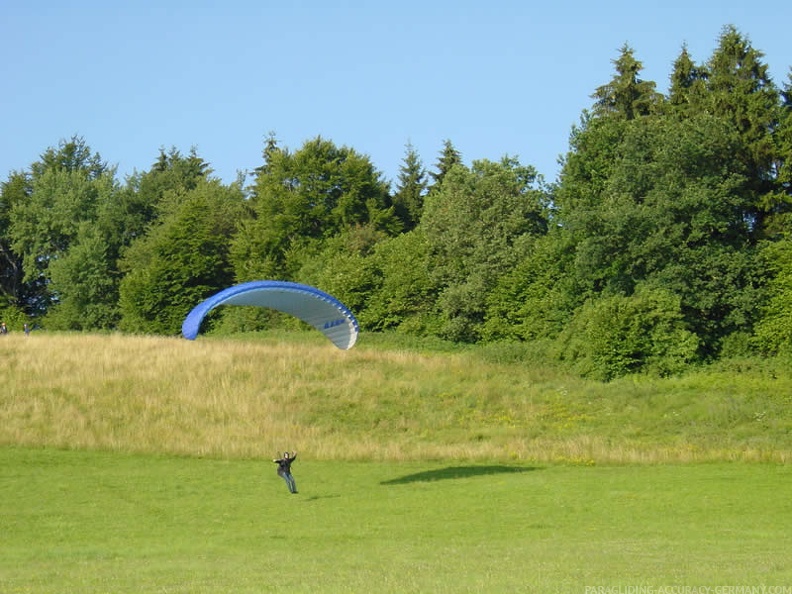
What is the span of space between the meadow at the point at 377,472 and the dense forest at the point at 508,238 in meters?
3.53

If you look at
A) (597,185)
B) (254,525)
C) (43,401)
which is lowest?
(254,525)

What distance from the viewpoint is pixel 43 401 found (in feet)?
111

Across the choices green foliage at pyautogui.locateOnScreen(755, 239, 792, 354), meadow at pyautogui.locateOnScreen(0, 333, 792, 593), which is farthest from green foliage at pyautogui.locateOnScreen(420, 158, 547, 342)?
green foliage at pyautogui.locateOnScreen(755, 239, 792, 354)

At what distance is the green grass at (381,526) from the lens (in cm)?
1188

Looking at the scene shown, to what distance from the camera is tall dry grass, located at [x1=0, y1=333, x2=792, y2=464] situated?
2950 cm

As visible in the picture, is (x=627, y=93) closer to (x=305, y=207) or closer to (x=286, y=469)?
(x=305, y=207)

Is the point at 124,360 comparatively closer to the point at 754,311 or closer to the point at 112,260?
the point at 754,311

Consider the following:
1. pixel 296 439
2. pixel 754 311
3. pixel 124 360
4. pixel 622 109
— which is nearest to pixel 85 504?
pixel 296 439

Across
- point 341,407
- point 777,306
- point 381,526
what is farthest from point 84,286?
point 381,526

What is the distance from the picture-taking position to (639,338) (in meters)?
41.6

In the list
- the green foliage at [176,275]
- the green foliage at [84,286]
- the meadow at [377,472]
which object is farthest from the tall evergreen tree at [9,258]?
the meadow at [377,472]

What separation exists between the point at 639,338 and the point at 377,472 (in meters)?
18.8

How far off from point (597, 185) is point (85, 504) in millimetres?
32237

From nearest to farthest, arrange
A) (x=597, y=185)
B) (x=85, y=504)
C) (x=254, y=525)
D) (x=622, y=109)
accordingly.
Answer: (x=254, y=525), (x=85, y=504), (x=597, y=185), (x=622, y=109)
